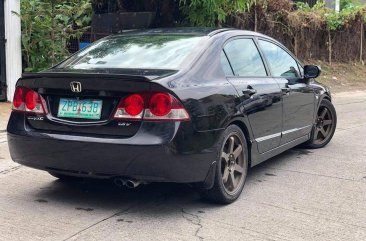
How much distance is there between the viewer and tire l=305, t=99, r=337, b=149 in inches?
286

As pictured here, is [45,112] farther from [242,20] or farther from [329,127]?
[242,20]

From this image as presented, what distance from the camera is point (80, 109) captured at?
14.5 ft

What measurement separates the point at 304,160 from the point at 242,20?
30.4 ft

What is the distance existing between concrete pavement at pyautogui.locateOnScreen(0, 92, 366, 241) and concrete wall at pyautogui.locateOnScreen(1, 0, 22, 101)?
4.18 metres

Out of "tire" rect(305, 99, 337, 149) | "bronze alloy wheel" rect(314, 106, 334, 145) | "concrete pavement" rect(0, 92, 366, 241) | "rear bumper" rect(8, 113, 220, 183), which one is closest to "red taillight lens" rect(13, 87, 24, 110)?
"rear bumper" rect(8, 113, 220, 183)

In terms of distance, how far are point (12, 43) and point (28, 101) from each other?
567cm

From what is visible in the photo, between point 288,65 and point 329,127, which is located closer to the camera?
point 288,65

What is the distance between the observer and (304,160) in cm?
659

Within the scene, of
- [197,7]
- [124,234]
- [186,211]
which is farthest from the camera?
[197,7]

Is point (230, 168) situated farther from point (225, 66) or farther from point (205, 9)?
point (205, 9)

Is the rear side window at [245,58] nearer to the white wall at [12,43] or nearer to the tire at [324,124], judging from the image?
the tire at [324,124]

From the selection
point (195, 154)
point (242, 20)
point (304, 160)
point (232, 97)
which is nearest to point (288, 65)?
point (304, 160)

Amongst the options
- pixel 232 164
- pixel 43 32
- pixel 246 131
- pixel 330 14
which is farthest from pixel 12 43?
pixel 330 14

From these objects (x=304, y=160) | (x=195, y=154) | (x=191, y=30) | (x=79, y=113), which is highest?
(x=191, y=30)
